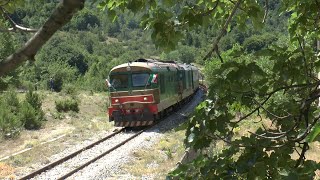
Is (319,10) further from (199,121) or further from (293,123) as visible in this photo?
(199,121)

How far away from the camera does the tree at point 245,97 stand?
2.47 meters

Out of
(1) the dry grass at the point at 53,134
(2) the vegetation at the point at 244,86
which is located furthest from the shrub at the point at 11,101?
(2) the vegetation at the point at 244,86

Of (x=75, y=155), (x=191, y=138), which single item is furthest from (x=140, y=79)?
(x=191, y=138)

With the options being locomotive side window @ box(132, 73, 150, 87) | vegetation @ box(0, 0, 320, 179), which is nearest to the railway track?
locomotive side window @ box(132, 73, 150, 87)

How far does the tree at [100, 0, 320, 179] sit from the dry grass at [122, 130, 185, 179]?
6485 millimetres

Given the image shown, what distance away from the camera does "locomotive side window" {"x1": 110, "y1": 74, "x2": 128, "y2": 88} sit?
16609mm

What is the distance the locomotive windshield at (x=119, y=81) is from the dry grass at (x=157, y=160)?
3.69m

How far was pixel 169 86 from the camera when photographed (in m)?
18.4

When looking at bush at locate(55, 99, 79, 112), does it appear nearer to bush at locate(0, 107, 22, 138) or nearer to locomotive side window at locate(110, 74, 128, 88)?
bush at locate(0, 107, 22, 138)

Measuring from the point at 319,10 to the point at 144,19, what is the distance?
1338 mm

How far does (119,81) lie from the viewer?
1672cm

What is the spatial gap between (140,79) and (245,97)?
13.8 m

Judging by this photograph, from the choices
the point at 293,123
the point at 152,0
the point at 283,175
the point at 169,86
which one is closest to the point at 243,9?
the point at 152,0

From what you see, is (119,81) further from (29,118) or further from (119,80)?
(29,118)
